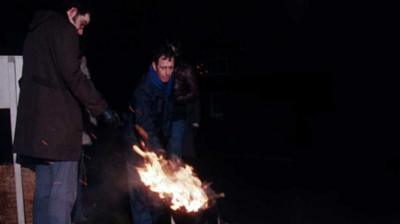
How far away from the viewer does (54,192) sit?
4.72m

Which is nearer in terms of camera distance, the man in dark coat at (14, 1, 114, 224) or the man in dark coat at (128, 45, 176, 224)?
the man in dark coat at (14, 1, 114, 224)

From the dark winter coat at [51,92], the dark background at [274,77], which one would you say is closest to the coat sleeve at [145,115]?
the dark winter coat at [51,92]

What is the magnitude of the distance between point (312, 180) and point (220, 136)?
352 cm

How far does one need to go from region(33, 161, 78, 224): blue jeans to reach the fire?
2.26 feet

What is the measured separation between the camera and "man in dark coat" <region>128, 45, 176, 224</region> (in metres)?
5.73

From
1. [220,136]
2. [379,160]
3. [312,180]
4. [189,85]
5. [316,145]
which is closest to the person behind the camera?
[189,85]

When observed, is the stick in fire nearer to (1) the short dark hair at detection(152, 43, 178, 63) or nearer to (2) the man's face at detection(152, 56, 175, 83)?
(2) the man's face at detection(152, 56, 175, 83)

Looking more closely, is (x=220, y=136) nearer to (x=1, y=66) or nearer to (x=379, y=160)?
(x=379, y=160)

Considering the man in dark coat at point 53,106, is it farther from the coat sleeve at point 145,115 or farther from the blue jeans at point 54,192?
the coat sleeve at point 145,115

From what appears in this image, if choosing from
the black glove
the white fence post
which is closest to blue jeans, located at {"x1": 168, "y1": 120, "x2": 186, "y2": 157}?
the black glove

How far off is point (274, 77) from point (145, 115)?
5.91m

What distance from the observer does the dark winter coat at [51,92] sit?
15.1 feet

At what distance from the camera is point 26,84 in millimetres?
4730

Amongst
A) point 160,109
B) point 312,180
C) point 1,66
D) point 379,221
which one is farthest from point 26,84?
point 312,180
